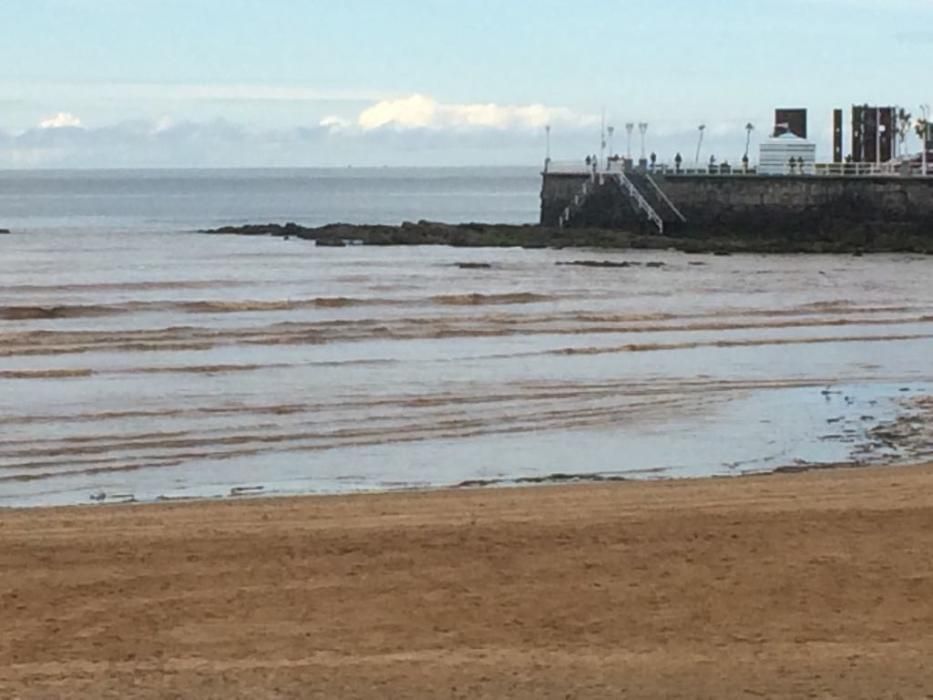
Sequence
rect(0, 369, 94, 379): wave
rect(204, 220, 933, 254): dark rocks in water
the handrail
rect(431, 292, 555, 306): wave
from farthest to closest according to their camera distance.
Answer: the handrail → rect(204, 220, 933, 254): dark rocks in water → rect(431, 292, 555, 306): wave → rect(0, 369, 94, 379): wave

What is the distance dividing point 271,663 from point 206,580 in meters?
1.29

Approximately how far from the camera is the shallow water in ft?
38.7

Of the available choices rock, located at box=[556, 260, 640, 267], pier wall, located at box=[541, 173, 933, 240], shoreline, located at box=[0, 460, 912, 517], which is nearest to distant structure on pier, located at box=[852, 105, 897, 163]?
pier wall, located at box=[541, 173, 933, 240]

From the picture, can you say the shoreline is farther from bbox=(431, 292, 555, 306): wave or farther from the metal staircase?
the metal staircase

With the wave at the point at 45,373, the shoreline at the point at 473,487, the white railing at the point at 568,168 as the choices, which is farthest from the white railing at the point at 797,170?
the shoreline at the point at 473,487

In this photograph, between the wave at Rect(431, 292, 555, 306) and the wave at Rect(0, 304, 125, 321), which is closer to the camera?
the wave at Rect(0, 304, 125, 321)

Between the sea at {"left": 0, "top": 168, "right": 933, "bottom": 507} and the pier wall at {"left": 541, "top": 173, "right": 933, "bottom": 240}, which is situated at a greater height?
the pier wall at {"left": 541, "top": 173, "right": 933, "bottom": 240}

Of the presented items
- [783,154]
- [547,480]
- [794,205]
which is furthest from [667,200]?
[547,480]

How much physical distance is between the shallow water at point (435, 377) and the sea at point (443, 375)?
0.16 ft

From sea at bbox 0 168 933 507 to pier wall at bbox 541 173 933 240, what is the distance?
5959 millimetres

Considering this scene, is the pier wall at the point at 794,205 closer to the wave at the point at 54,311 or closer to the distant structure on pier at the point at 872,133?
the distant structure on pier at the point at 872,133

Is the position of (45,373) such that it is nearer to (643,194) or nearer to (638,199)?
(638,199)

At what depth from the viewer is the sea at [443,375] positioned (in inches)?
461

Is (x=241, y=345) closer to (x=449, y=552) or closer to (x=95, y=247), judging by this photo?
(x=449, y=552)
